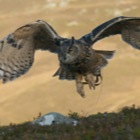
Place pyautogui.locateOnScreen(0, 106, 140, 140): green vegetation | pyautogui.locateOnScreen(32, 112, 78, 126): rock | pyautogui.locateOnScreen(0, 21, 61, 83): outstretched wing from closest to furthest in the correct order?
pyautogui.locateOnScreen(0, 106, 140, 140): green vegetation, pyautogui.locateOnScreen(0, 21, 61, 83): outstretched wing, pyautogui.locateOnScreen(32, 112, 78, 126): rock

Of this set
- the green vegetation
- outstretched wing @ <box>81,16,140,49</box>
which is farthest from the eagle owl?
the green vegetation

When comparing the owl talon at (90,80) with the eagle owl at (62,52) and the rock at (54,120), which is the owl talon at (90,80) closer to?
the eagle owl at (62,52)

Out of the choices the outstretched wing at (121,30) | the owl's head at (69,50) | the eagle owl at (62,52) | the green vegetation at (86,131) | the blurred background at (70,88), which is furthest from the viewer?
the blurred background at (70,88)

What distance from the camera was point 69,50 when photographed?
46.4 ft

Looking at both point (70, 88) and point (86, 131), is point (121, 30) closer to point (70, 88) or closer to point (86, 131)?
point (86, 131)

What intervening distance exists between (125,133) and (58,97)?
50.9 metres

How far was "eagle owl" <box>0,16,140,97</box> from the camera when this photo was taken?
48.1 feet

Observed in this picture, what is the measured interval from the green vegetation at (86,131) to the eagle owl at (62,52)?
1.13m

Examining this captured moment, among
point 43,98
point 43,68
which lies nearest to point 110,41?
point 43,68

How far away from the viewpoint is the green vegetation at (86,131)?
40.3ft

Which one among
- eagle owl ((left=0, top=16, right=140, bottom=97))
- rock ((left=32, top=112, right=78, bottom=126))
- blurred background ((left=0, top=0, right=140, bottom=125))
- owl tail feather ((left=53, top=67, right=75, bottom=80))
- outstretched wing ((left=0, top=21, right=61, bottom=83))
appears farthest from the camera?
A: blurred background ((left=0, top=0, right=140, bottom=125))

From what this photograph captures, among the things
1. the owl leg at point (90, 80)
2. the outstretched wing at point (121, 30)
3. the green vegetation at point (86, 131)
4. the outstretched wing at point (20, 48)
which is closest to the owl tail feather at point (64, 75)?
the owl leg at point (90, 80)

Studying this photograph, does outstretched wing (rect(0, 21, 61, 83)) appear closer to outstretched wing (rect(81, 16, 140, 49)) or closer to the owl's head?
the owl's head

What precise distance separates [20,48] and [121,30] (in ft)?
9.35
